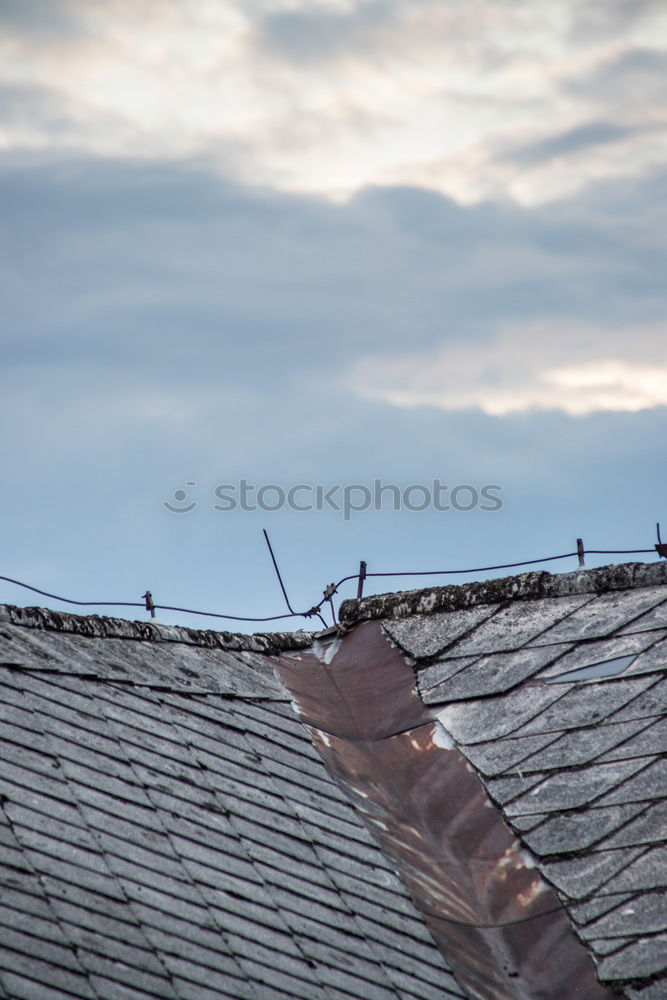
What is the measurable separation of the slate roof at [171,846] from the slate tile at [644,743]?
4.23ft

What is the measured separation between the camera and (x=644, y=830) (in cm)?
556

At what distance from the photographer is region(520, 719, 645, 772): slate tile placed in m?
6.20

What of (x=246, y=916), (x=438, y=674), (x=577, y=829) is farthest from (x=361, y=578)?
(x=246, y=916)

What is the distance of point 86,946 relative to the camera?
416 cm

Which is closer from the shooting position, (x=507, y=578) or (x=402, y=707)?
(x=402, y=707)

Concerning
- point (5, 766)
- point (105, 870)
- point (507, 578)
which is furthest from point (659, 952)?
point (507, 578)

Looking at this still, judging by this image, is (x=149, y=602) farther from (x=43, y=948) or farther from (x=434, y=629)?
(x=43, y=948)

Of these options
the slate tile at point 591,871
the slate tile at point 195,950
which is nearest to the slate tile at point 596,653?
the slate tile at point 591,871

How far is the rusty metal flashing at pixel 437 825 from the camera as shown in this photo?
5.20m

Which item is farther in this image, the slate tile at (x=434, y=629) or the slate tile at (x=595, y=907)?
the slate tile at (x=434, y=629)

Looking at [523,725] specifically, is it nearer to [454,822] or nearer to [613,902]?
[454,822]

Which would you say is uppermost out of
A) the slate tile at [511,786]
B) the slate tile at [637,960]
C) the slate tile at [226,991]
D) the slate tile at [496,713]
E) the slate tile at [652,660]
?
the slate tile at [496,713]

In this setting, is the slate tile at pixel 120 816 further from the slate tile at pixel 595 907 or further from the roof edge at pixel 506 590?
the roof edge at pixel 506 590

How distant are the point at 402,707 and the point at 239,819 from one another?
1.84 metres
